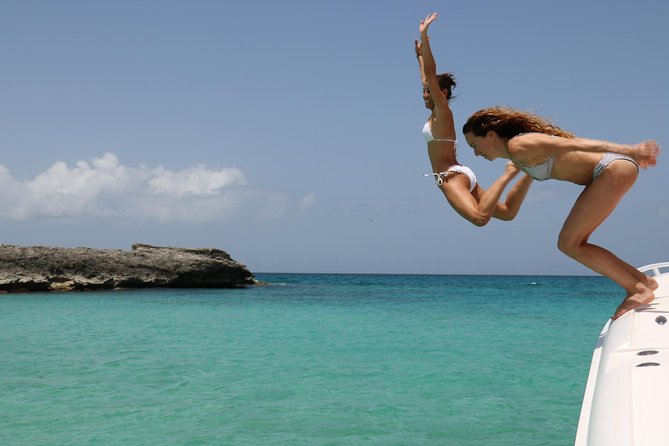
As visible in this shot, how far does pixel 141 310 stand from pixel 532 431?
60.3 ft

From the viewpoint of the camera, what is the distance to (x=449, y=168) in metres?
4.83

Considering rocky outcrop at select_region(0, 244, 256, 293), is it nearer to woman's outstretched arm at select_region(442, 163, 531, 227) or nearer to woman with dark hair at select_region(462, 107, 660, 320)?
woman's outstretched arm at select_region(442, 163, 531, 227)

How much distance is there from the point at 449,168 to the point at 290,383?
17.7 feet

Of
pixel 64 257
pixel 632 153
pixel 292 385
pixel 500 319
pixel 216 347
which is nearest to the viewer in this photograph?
pixel 632 153

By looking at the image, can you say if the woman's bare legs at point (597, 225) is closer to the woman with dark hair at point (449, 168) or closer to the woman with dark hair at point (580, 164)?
the woman with dark hair at point (580, 164)

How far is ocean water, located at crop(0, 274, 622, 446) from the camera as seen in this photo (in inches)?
268

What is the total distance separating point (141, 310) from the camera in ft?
75.0

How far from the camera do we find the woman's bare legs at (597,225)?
396 centimetres

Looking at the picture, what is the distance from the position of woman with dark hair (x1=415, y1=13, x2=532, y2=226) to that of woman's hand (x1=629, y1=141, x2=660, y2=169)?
2.93 ft

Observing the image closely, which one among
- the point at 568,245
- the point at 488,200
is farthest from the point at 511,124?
the point at 568,245

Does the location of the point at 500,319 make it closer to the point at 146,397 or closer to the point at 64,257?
the point at 146,397

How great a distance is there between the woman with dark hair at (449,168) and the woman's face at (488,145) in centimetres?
41

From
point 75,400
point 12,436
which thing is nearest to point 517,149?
point 12,436

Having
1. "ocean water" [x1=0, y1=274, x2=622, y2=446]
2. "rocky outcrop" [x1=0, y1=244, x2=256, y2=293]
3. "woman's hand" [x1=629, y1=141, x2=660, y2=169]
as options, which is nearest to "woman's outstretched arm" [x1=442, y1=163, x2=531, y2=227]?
"woman's hand" [x1=629, y1=141, x2=660, y2=169]
